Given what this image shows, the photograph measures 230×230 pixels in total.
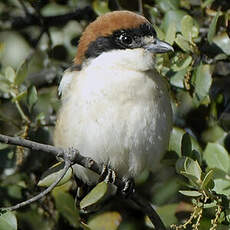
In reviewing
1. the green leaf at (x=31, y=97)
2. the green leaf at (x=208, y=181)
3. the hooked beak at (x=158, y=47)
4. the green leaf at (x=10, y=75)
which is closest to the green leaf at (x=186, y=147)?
the green leaf at (x=208, y=181)

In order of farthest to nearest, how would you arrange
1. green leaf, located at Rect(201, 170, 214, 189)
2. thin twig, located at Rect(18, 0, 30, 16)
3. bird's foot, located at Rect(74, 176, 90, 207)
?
thin twig, located at Rect(18, 0, 30, 16)
bird's foot, located at Rect(74, 176, 90, 207)
green leaf, located at Rect(201, 170, 214, 189)

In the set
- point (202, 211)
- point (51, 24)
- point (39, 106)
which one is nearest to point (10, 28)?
point (51, 24)

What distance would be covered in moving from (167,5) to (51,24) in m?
1.01

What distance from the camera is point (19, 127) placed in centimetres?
371

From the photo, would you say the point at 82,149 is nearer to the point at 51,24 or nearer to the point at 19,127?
the point at 19,127

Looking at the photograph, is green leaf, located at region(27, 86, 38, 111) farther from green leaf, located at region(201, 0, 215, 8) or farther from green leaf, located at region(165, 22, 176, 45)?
green leaf, located at region(201, 0, 215, 8)

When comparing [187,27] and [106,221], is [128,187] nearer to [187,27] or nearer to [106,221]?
[106,221]

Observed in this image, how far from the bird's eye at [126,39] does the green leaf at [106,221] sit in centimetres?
102

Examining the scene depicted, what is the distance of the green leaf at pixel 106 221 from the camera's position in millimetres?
3715

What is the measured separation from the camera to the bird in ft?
10.9

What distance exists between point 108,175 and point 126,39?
729mm

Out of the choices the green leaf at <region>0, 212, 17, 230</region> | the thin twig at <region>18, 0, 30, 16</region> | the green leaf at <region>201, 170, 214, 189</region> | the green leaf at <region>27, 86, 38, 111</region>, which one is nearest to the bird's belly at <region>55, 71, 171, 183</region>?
the green leaf at <region>27, 86, 38, 111</region>

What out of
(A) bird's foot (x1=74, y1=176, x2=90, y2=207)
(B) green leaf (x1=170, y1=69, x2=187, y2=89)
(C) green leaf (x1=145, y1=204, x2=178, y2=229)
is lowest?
(C) green leaf (x1=145, y1=204, x2=178, y2=229)

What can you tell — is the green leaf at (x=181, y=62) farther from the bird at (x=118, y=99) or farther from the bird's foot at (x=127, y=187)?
the bird's foot at (x=127, y=187)
